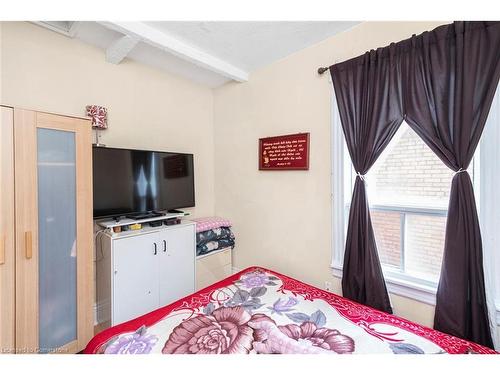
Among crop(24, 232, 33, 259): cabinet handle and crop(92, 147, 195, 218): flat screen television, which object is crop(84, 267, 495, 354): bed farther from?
crop(92, 147, 195, 218): flat screen television

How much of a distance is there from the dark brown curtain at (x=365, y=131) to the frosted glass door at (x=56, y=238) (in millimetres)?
2024

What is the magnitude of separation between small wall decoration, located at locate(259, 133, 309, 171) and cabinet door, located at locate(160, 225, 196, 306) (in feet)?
3.54

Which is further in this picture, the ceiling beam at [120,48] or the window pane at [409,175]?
the ceiling beam at [120,48]

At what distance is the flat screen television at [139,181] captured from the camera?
77.2 inches

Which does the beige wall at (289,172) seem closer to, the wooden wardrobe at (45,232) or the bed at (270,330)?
the bed at (270,330)

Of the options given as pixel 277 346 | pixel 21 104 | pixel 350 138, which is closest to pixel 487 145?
pixel 350 138

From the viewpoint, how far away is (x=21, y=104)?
180 centimetres

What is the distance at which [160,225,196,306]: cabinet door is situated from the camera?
86.9 inches

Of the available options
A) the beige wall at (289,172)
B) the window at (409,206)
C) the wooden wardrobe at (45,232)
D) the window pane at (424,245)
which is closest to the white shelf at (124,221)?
the wooden wardrobe at (45,232)

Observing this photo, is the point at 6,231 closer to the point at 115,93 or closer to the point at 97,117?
the point at 97,117

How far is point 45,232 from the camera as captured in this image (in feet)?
4.94

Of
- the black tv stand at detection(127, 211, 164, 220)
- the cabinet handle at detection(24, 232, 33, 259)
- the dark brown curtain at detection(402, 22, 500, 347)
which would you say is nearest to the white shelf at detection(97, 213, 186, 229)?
the black tv stand at detection(127, 211, 164, 220)

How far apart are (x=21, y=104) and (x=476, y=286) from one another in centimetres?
336
